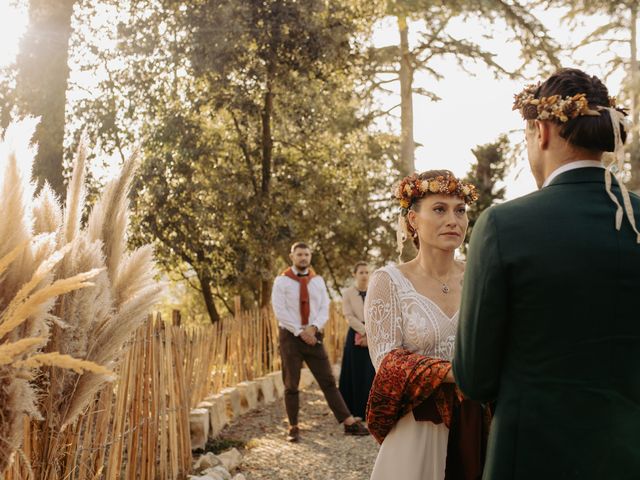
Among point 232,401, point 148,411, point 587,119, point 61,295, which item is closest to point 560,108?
point 587,119

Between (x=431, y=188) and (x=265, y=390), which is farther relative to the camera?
(x=265, y=390)

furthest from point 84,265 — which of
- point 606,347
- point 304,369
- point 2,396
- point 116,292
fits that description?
point 304,369

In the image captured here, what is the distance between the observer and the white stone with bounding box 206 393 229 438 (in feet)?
23.0

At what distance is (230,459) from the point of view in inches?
238

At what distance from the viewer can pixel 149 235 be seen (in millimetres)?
11812

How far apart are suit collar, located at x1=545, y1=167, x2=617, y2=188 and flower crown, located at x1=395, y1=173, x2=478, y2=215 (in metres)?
1.07

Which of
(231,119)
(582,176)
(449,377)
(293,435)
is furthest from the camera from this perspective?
(231,119)

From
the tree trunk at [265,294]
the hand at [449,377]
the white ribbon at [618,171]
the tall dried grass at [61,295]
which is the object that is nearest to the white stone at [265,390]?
the tree trunk at [265,294]

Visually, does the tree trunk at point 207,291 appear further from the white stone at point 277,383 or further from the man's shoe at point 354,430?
the man's shoe at point 354,430

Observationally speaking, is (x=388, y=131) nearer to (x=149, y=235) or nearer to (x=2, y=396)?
(x=149, y=235)

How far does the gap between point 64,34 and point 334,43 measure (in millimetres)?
4833

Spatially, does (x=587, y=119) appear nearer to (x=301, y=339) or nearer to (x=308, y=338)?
(x=308, y=338)

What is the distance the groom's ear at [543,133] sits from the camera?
1.88 m

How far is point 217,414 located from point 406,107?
12672 mm
